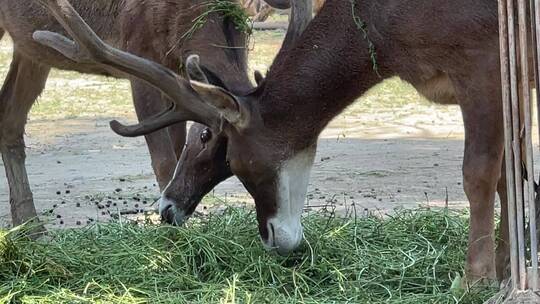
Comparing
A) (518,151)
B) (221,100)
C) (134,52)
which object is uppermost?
(518,151)

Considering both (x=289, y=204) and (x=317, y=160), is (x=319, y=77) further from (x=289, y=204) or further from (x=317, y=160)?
(x=317, y=160)

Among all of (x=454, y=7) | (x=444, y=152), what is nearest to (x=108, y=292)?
(x=454, y=7)

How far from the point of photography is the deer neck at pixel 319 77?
641 cm

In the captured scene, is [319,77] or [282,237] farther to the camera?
[282,237]

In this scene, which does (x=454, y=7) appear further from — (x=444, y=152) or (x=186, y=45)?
(x=444, y=152)

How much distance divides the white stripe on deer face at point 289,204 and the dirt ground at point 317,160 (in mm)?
1181

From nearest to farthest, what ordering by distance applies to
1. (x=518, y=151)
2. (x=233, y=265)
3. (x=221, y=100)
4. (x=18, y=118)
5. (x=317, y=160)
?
(x=518, y=151), (x=221, y=100), (x=233, y=265), (x=18, y=118), (x=317, y=160)

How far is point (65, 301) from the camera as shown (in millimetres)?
5961

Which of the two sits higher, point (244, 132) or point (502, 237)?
point (244, 132)

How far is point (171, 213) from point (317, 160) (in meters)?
4.11

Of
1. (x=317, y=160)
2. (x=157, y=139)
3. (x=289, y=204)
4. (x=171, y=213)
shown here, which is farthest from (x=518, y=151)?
(x=317, y=160)

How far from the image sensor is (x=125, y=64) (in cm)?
658

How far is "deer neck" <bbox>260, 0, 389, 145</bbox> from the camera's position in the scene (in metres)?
6.41

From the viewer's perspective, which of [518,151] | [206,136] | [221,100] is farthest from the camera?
[206,136]
